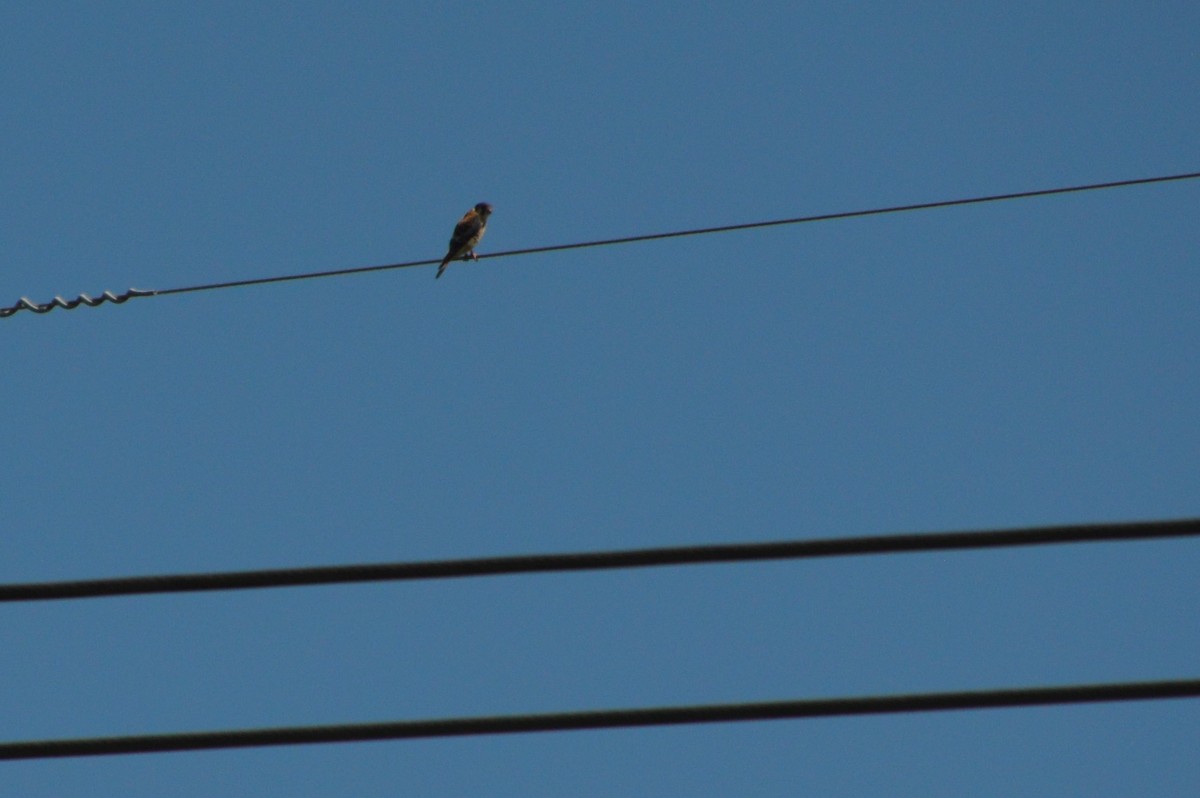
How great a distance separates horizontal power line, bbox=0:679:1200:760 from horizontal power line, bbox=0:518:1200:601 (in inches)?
15.6

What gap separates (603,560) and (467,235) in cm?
1625

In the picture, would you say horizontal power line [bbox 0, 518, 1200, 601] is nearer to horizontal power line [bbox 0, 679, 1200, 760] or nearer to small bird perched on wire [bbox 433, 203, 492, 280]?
horizontal power line [bbox 0, 679, 1200, 760]

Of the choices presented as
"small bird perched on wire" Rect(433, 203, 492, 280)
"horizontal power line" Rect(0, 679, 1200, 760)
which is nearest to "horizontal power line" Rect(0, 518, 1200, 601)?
"horizontal power line" Rect(0, 679, 1200, 760)

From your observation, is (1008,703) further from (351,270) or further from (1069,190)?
(351,270)

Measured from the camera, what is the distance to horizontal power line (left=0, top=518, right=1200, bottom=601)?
4.97 m

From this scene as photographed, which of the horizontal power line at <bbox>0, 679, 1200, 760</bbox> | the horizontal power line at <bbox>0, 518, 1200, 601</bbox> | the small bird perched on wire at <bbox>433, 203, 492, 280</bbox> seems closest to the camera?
the horizontal power line at <bbox>0, 679, 1200, 760</bbox>

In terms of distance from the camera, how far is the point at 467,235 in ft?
68.9

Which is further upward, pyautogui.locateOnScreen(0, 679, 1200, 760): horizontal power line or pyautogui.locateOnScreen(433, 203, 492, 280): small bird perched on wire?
pyautogui.locateOnScreen(433, 203, 492, 280): small bird perched on wire

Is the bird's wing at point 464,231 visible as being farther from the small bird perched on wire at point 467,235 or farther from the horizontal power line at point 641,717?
the horizontal power line at point 641,717

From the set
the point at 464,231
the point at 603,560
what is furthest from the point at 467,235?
the point at 603,560

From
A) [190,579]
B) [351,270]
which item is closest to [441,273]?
[351,270]

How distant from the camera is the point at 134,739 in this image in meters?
4.91

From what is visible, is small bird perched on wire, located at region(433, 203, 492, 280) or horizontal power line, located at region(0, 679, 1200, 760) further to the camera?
small bird perched on wire, located at region(433, 203, 492, 280)

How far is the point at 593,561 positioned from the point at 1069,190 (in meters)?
5.10
